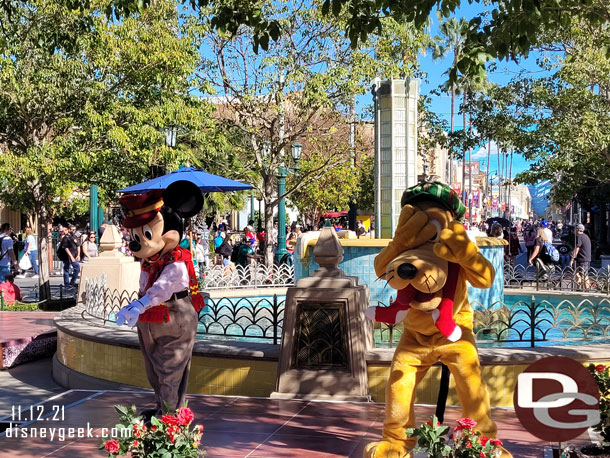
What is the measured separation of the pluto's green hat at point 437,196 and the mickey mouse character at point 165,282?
1731 millimetres

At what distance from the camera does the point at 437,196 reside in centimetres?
556

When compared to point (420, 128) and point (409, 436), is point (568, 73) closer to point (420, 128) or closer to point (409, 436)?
point (420, 128)

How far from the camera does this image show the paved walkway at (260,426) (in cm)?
605

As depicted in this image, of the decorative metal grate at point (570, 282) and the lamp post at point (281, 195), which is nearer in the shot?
the decorative metal grate at point (570, 282)

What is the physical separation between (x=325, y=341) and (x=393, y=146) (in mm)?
6099

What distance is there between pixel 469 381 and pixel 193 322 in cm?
220

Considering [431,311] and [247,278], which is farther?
[247,278]

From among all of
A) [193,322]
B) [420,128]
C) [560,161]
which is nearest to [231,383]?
[193,322]

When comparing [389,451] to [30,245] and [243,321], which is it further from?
[30,245]

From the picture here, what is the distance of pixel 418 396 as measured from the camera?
7.61 meters

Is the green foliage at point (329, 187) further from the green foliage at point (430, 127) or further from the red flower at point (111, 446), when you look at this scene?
the red flower at point (111, 446)

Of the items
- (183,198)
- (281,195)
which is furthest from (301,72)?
(183,198)
